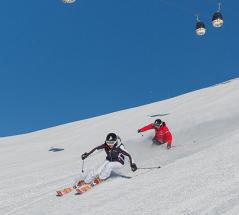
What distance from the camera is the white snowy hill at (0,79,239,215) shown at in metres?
8.39

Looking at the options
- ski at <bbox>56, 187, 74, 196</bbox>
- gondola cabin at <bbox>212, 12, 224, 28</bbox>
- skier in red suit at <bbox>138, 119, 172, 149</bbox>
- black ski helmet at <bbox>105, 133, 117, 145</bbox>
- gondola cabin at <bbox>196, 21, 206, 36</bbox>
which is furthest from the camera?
gondola cabin at <bbox>196, 21, 206, 36</bbox>

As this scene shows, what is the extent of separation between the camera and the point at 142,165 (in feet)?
40.6

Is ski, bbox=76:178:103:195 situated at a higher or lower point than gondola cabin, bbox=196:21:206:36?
lower

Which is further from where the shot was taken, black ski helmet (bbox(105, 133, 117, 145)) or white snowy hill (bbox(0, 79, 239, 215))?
black ski helmet (bbox(105, 133, 117, 145))

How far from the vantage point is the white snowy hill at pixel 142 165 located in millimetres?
8391

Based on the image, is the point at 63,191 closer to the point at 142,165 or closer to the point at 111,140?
the point at 111,140

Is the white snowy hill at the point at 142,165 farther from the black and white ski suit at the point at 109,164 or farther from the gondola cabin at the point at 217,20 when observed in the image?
the gondola cabin at the point at 217,20

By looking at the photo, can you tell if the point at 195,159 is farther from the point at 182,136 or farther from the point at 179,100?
the point at 179,100

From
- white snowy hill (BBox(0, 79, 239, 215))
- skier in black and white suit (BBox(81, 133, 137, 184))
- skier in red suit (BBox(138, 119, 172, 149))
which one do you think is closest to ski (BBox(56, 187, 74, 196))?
white snowy hill (BBox(0, 79, 239, 215))

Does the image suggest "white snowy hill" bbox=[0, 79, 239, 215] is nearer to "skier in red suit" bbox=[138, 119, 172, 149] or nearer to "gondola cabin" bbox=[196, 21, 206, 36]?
"skier in red suit" bbox=[138, 119, 172, 149]

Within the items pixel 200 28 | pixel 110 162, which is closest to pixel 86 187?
pixel 110 162

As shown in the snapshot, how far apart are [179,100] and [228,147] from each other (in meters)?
13.1

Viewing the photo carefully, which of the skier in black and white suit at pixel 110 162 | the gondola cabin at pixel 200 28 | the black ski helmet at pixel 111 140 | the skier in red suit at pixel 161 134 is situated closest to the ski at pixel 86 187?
the skier in black and white suit at pixel 110 162

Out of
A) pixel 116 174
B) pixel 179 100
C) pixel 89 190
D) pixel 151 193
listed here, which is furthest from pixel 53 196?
pixel 179 100
